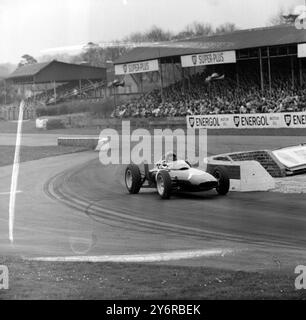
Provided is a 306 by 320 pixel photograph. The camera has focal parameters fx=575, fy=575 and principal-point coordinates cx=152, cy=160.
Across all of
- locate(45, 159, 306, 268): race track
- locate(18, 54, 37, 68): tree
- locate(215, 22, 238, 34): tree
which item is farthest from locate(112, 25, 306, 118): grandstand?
locate(18, 54, 37, 68): tree

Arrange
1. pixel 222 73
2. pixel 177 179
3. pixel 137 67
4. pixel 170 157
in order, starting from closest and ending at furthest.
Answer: pixel 137 67 → pixel 222 73 → pixel 177 179 → pixel 170 157

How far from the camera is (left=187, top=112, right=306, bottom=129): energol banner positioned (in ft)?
43.4

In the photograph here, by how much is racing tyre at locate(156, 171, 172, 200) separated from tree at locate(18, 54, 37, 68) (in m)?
4.55

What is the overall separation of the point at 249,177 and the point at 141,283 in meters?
8.01

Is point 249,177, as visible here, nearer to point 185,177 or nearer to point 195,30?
point 185,177

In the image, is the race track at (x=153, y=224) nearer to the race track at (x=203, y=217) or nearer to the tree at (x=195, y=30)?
the race track at (x=203, y=217)

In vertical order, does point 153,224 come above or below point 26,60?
below

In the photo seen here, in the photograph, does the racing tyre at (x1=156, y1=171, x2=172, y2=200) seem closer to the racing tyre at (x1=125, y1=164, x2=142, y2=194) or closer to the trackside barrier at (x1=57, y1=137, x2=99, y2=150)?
the racing tyre at (x1=125, y1=164, x2=142, y2=194)

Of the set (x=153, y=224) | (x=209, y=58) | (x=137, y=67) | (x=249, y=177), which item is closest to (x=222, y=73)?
(x=209, y=58)

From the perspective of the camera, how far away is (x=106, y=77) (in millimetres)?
10727

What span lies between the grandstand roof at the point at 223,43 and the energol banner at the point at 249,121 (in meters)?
2.40

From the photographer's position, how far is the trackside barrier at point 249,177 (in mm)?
12688

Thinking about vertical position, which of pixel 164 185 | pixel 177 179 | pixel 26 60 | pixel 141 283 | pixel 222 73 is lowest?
pixel 141 283

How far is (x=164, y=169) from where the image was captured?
12602 mm
